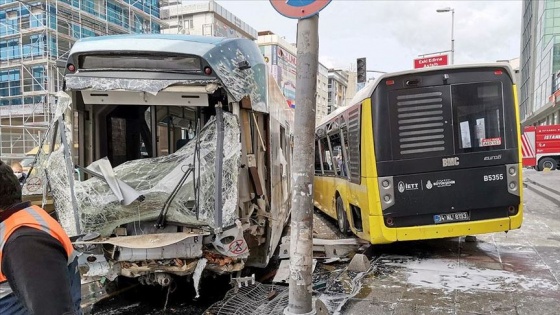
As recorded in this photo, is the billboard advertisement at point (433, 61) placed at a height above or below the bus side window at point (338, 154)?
above

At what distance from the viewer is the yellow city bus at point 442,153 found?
248 inches

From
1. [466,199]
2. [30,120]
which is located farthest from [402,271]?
[30,120]

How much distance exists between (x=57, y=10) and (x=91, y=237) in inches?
1198

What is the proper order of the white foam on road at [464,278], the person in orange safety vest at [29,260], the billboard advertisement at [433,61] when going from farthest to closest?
the billboard advertisement at [433,61], the white foam on road at [464,278], the person in orange safety vest at [29,260]

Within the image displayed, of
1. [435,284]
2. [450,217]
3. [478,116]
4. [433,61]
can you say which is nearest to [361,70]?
[433,61]

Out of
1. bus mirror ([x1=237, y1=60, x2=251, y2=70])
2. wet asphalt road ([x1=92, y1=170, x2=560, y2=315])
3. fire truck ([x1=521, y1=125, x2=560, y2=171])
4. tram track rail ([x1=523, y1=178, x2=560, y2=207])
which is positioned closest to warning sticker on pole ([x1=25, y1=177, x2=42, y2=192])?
wet asphalt road ([x1=92, y1=170, x2=560, y2=315])

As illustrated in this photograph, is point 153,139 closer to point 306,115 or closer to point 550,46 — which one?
point 306,115

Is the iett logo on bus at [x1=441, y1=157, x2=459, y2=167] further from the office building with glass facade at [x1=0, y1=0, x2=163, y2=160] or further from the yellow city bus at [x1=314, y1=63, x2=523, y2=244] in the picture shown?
the office building with glass facade at [x1=0, y1=0, x2=163, y2=160]

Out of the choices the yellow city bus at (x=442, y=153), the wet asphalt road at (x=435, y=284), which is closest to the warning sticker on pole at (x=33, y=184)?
the wet asphalt road at (x=435, y=284)

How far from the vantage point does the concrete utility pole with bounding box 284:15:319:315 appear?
13.2 feet

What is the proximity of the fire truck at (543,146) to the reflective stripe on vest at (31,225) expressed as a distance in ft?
101

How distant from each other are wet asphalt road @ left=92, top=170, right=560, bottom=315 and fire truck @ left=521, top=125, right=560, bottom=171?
23687 millimetres

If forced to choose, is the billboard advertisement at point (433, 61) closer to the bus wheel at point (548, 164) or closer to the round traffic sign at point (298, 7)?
the round traffic sign at point (298, 7)

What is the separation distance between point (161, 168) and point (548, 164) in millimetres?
29548
